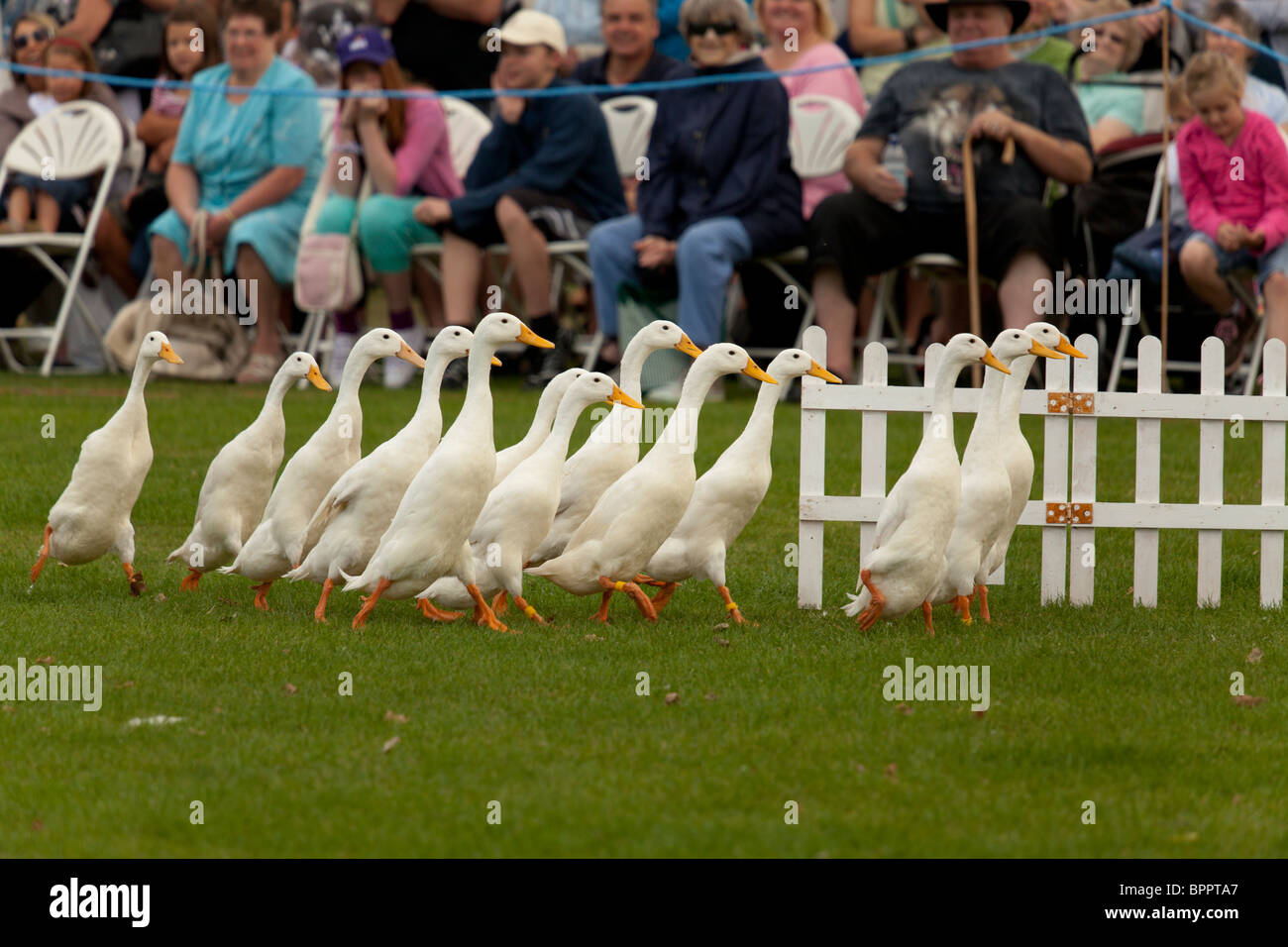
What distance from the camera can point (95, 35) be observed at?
15.1 metres

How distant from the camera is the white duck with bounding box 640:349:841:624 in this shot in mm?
6754

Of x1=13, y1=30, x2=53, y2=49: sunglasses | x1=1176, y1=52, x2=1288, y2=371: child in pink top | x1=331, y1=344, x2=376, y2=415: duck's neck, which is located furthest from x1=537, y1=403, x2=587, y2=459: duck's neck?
x1=13, y1=30, x2=53, y2=49: sunglasses

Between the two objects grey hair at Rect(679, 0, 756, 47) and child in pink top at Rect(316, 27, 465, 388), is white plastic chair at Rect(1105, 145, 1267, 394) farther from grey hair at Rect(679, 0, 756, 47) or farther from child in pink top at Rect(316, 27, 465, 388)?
child in pink top at Rect(316, 27, 465, 388)

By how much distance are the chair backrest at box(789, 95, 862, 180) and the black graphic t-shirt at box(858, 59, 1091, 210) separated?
0.89m

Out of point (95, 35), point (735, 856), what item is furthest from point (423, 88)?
point (735, 856)

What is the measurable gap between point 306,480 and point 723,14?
6301mm

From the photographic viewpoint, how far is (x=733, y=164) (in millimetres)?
12102

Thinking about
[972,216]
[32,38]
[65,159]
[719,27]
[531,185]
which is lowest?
[972,216]

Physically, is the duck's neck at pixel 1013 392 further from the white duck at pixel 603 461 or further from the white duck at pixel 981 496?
the white duck at pixel 603 461

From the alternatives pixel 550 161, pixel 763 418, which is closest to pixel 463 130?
pixel 550 161

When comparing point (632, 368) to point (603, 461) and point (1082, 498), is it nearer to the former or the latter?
point (603, 461)

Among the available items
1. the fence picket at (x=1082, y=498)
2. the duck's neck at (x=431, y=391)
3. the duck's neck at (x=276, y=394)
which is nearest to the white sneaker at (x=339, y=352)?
the duck's neck at (x=276, y=394)
